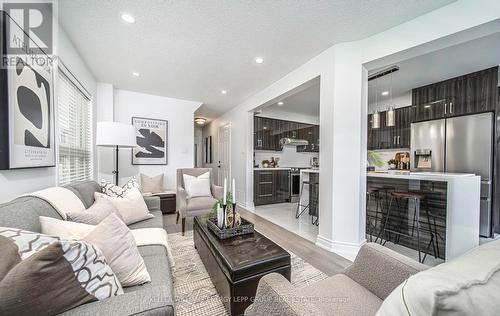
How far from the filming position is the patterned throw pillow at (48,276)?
52 cm

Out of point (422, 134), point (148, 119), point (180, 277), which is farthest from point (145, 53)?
point (422, 134)

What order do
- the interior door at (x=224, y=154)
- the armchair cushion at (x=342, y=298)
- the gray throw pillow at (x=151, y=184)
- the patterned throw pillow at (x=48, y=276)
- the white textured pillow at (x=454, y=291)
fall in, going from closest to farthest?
the white textured pillow at (x=454, y=291)
the patterned throw pillow at (x=48, y=276)
the armchair cushion at (x=342, y=298)
the gray throw pillow at (x=151, y=184)
the interior door at (x=224, y=154)

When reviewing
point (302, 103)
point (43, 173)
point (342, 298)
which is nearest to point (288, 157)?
point (302, 103)

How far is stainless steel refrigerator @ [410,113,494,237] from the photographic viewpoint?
2.71 m

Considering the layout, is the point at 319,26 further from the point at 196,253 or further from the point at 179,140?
the point at 179,140

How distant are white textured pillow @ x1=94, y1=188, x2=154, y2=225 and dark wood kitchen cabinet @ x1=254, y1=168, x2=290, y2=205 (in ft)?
9.66

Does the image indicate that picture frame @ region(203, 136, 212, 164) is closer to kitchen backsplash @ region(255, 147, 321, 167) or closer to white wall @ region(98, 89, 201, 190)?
kitchen backsplash @ region(255, 147, 321, 167)

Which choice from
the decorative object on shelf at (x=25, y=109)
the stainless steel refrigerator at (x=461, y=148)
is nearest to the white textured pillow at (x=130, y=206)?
the decorative object on shelf at (x=25, y=109)

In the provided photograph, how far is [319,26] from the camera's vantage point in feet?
6.35

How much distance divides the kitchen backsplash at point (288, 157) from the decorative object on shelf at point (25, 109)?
166 inches

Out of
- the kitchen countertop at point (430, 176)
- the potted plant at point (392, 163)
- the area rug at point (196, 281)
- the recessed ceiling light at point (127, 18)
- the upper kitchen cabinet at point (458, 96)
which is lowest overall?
the area rug at point (196, 281)

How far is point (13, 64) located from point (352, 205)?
3169 millimetres

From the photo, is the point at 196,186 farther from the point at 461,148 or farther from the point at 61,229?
the point at 461,148

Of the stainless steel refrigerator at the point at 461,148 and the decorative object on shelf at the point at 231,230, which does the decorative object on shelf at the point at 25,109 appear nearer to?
the decorative object on shelf at the point at 231,230
